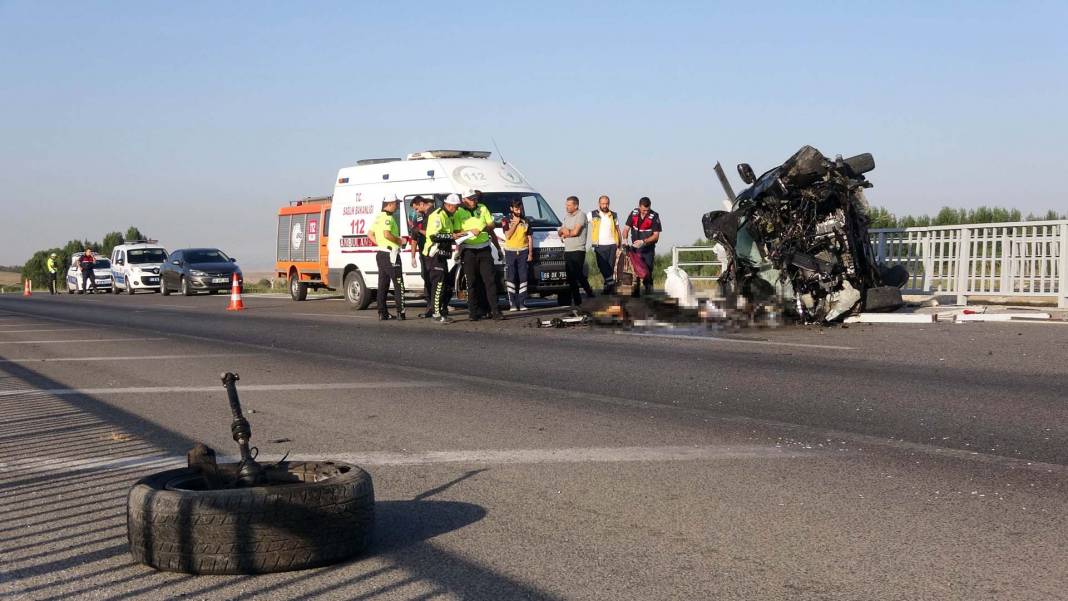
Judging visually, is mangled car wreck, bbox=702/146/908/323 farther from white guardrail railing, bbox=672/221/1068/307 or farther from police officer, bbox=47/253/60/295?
police officer, bbox=47/253/60/295

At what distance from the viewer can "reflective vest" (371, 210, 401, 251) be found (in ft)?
64.8

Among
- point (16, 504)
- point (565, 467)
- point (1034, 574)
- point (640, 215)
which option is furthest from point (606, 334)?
point (1034, 574)

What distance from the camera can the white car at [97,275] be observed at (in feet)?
153

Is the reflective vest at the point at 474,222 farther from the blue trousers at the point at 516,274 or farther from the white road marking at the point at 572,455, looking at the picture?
the white road marking at the point at 572,455

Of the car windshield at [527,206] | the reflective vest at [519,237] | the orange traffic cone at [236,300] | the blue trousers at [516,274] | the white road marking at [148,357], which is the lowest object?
the white road marking at [148,357]

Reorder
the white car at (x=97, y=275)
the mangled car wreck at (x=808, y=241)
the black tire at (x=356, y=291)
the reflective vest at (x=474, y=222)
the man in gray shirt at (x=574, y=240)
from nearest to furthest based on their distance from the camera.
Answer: the mangled car wreck at (x=808, y=241) → the reflective vest at (x=474, y=222) → the man in gray shirt at (x=574, y=240) → the black tire at (x=356, y=291) → the white car at (x=97, y=275)

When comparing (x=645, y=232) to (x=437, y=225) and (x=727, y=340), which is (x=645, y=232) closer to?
(x=437, y=225)

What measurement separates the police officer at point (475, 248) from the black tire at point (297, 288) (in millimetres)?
9899

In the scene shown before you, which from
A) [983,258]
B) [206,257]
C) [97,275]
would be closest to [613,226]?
[983,258]

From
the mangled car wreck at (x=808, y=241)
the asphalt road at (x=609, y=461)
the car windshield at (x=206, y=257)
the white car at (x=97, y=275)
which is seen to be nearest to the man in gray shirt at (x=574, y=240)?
the mangled car wreck at (x=808, y=241)

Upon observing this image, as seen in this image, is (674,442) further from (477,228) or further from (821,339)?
(477,228)

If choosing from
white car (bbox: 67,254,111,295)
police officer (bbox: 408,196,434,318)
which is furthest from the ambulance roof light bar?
white car (bbox: 67,254,111,295)

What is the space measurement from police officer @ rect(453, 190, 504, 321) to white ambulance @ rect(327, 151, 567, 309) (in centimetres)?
174

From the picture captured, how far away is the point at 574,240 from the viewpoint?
2020 centimetres
